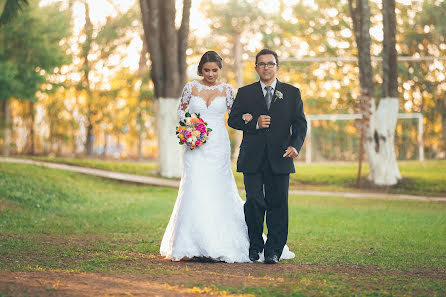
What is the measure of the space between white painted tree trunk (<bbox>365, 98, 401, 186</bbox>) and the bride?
13.9 metres

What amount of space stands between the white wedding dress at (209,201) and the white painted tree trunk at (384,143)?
13.9m

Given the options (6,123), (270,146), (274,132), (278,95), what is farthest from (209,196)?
(6,123)

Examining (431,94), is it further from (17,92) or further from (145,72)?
(17,92)

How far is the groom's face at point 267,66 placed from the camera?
7816 millimetres

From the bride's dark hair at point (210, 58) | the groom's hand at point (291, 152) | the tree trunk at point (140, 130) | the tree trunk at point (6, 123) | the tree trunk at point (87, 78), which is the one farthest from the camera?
the tree trunk at point (140, 130)

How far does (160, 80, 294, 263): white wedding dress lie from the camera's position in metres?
8.00

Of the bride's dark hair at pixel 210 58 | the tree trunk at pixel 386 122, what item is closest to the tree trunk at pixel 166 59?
the tree trunk at pixel 386 122

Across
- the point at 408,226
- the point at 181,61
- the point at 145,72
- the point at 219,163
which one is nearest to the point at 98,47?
the point at 145,72

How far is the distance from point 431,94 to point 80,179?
52.3 ft

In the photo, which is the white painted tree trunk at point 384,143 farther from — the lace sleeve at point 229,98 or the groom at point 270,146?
the groom at point 270,146

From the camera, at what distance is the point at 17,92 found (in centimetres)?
2756

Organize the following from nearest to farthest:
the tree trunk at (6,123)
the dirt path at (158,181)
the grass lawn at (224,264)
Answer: the grass lawn at (224,264) < the dirt path at (158,181) < the tree trunk at (6,123)

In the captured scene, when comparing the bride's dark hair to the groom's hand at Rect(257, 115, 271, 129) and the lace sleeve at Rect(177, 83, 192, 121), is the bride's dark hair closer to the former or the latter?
the lace sleeve at Rect(177, 83, 192, 121)

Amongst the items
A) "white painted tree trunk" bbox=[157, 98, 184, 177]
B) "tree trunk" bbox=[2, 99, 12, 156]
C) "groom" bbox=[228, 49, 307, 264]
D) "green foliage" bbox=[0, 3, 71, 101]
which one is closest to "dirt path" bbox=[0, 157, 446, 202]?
"white painted tree trunk" bbox=[157, 98, 184, 177]
